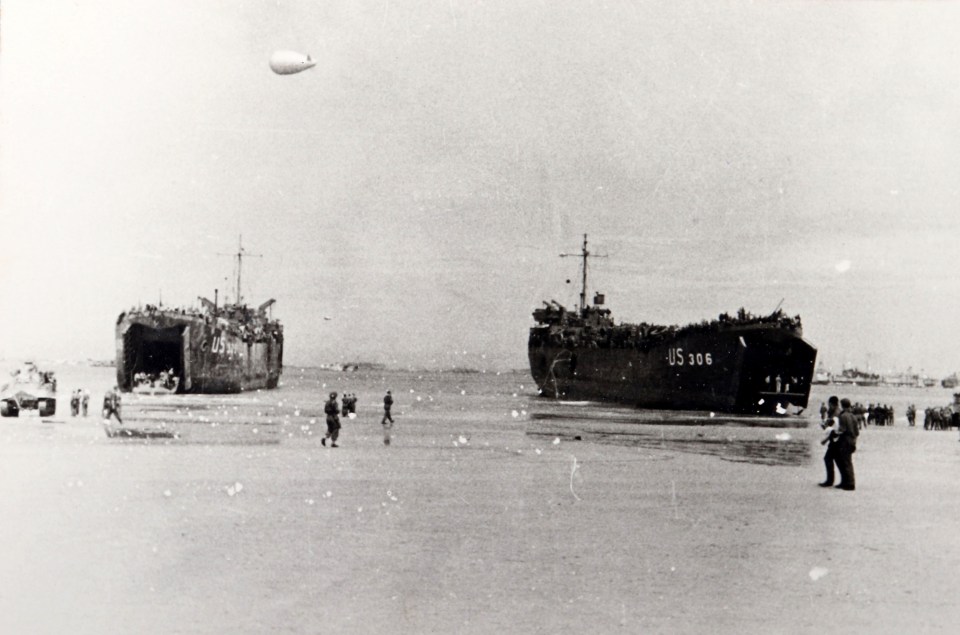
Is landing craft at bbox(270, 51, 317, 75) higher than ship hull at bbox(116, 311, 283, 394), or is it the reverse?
landing craft at bbox(270, 51, 317, 75)

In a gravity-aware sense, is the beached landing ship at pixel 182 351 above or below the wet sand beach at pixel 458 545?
above

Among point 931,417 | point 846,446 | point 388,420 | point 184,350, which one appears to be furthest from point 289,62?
point 184,350

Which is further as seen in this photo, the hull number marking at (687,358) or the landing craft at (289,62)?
the hull number marking at (687,358)

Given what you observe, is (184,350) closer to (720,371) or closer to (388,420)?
(388,420)

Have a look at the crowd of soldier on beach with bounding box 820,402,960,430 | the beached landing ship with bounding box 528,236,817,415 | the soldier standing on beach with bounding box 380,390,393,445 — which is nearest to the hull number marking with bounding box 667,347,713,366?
the beached landing ship with bounding box 528,236,817,415

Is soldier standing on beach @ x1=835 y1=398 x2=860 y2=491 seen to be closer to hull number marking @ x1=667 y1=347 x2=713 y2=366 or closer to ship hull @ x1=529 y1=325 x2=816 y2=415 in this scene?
ship hull @ x1=529 y1=325 x2=816 y2=415

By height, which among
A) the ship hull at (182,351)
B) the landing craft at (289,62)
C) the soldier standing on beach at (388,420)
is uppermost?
the landing craft at (289,62)

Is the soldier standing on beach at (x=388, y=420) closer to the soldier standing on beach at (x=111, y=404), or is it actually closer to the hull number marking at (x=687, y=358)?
the soldier standing on beach at (x=111, y=404)

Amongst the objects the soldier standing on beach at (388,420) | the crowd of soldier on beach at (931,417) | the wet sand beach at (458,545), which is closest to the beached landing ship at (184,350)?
the soldier standing on beach at (388,420)
